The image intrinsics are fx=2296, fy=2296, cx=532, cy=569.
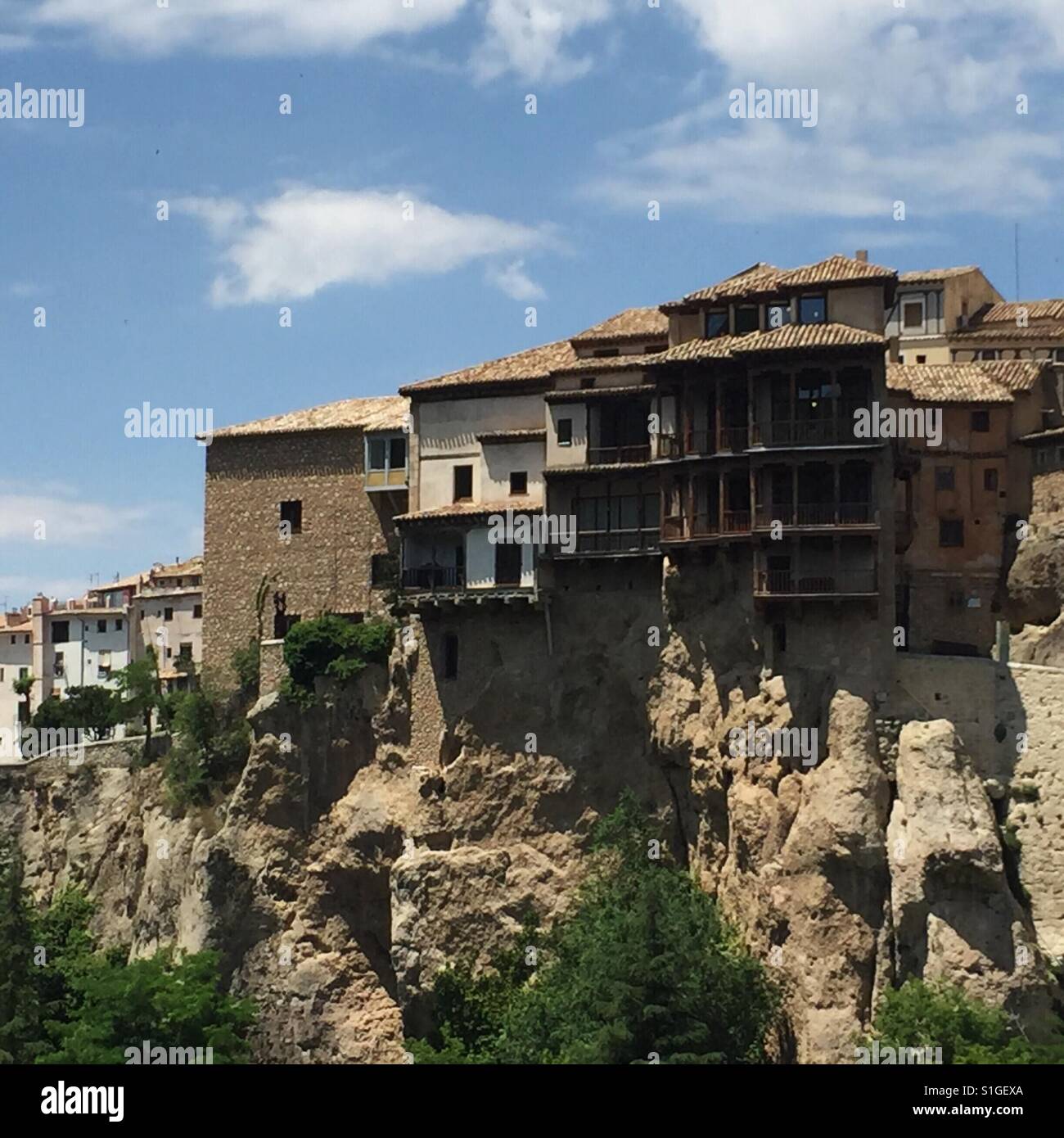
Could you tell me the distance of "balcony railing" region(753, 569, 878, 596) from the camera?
6131 cm

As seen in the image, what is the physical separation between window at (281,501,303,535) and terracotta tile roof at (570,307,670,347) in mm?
12966

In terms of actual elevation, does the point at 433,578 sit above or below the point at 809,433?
below

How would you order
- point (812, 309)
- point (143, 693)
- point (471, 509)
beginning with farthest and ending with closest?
point (143, 693) → point (471, 509) → point (812, 309)

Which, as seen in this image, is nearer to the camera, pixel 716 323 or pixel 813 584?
pixel 813 584

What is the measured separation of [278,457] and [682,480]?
760 inches

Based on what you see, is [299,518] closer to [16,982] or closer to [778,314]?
[16,982]

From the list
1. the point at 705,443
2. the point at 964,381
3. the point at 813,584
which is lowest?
the point at 813,584

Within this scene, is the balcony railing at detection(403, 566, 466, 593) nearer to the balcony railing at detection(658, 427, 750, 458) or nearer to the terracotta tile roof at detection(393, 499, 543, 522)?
the terracotta tile roof at detection(393, 499, 543, 522)

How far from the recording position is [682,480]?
64688mm

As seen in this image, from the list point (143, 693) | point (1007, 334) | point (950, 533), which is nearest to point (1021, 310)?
point (1007, 334)

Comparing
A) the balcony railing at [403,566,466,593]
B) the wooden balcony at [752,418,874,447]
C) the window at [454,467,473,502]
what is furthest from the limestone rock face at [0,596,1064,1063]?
the window at [454,467,473,502]

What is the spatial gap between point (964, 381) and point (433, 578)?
17.6 metres

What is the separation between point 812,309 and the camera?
63.8 metres
